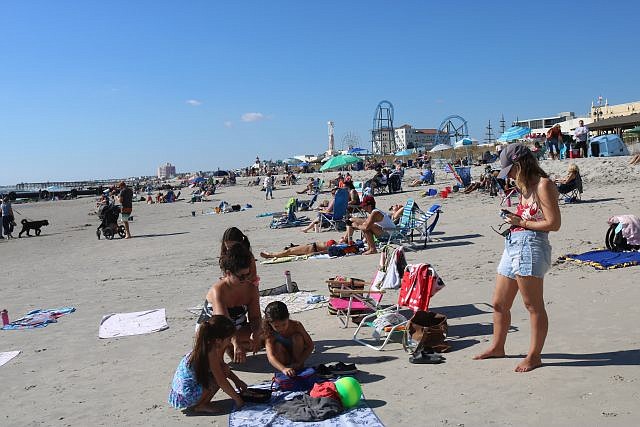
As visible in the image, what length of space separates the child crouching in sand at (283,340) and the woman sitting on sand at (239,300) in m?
0.27

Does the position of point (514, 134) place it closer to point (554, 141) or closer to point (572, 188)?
point (554, 141)

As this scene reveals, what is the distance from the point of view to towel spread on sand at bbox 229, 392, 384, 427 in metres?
3.56

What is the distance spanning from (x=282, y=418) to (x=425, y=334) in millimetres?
1617

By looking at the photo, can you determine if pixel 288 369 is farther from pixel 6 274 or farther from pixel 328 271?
pixel 6 274

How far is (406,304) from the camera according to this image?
17.6 ft

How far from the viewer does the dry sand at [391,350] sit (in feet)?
12.1

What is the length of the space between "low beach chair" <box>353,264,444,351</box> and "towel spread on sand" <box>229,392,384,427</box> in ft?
4.41

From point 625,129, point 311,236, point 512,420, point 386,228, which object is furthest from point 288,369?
point 625,129

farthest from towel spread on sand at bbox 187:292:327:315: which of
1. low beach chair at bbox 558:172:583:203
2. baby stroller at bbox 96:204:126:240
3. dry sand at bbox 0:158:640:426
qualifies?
baby stroller at bbox 96:204:126:240

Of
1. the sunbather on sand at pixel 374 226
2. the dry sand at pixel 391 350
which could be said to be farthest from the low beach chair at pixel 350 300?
the sunbather on sand at pixel 374 226

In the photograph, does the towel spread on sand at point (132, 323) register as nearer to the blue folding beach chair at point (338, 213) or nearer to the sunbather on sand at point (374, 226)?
the sunbather on sand at point (374, 226)

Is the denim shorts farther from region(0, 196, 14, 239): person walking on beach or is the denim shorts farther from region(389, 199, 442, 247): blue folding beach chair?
region(0, 196, 14, 239): person walking on beach

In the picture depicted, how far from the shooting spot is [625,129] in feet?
113

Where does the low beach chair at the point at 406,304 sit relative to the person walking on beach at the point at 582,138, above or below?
below
